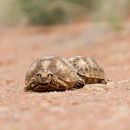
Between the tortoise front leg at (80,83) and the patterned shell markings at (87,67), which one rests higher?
the patterned shell markings at (87,67)

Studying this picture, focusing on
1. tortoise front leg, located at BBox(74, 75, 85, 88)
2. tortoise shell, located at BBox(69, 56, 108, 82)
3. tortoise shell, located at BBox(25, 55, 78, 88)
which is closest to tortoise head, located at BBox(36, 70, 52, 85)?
tortoise shell, located at BBox(25, 55, 78, 88)

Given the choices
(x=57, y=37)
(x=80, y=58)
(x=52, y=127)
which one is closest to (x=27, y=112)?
(x=52, y=127)

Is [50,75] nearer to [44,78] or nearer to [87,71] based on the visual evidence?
[44,78]

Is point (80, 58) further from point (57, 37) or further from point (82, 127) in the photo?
point (57, 37)

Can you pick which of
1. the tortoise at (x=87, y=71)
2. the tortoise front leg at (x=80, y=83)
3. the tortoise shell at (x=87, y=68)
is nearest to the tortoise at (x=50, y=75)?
the tortoise front leg at (x=80, y=83)

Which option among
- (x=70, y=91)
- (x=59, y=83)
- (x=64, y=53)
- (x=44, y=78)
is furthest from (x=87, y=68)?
(x=64, y=53)

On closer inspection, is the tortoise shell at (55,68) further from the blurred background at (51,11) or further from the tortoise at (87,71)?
the blurred background at (51,11)
